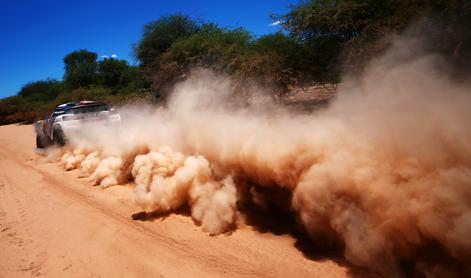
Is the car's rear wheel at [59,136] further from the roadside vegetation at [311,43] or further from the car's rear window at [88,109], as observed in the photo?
the roadside vegetation at [311,43]

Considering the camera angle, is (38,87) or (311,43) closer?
(311,43)

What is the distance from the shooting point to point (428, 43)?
6.54 m

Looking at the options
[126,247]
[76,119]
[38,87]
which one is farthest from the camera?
[38,87]

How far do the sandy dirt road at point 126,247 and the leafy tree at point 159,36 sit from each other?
49.2 feet

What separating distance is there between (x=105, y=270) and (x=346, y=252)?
2.69 metres

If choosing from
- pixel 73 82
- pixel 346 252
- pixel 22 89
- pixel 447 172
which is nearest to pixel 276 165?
pixel 346 252

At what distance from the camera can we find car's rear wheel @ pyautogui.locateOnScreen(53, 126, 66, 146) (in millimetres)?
9375

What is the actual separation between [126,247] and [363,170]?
3038 millimetres

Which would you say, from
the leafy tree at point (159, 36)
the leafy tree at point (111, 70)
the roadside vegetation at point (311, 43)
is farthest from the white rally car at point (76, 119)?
the leafy tree at point (111, 70)

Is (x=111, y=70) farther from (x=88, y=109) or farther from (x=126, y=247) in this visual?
(x=126, y=247)

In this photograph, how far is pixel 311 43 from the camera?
11727 mm

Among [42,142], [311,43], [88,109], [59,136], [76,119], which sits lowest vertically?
[42,142]

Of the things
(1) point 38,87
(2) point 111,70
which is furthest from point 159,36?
(1) point 38,87

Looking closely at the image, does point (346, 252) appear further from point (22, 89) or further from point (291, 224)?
point (22, 89)
